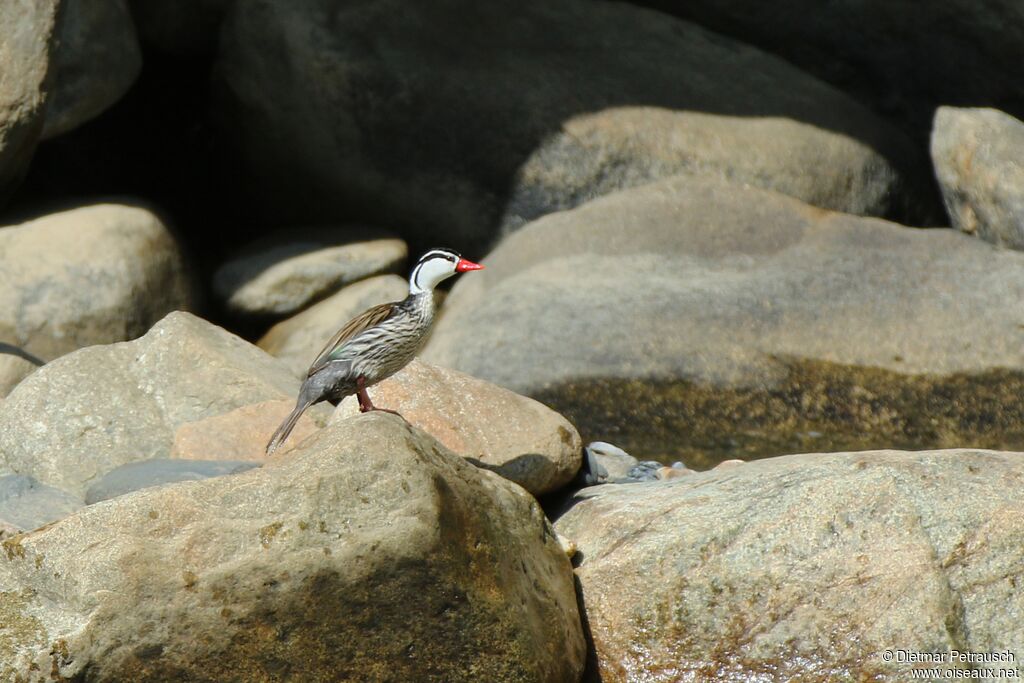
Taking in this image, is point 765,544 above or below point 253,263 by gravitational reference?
above

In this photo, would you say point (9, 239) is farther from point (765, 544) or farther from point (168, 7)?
point (765, 544)

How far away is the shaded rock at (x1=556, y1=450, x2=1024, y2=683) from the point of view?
5.83 metres

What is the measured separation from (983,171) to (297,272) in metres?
4.62

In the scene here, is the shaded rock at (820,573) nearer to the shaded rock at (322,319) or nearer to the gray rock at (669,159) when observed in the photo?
the shaded rock at (322,319)

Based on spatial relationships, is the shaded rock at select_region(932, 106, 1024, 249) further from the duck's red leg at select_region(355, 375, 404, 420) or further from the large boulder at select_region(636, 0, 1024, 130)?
the duck's red leg at select_region(355, 375, 404, 420)

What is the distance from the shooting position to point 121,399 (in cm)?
777

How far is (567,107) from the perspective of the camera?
11094mm

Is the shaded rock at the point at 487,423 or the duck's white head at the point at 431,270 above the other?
the duck's white head at the point at 431,270

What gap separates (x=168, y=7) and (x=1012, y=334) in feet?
21.3

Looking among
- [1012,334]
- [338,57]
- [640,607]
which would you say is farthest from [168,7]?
[640,607]

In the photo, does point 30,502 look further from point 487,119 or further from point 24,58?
point 487,119

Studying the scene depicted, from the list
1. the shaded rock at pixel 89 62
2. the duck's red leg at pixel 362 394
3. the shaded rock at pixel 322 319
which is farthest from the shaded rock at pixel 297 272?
the duck's red leg at pixel 362 394

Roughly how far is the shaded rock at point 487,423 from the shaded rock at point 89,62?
14.4ft

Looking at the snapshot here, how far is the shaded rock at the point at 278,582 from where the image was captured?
16.9 ft
